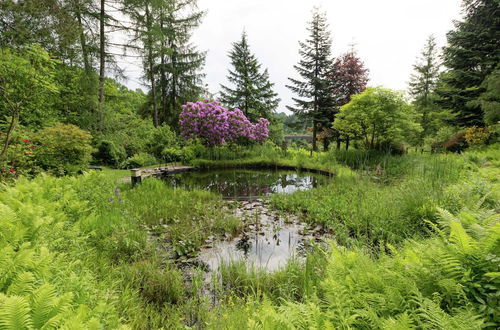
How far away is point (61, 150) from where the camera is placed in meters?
5.38

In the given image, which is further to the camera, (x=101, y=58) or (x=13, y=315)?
(x=101, y=58)

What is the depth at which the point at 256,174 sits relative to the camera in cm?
905

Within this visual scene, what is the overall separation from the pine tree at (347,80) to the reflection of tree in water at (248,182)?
875cm

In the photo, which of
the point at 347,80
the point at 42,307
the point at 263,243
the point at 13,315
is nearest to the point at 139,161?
the point at 263,243

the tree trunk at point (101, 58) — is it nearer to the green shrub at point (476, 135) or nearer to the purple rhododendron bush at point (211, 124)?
the purple rhododendron bush at point (211, 124)

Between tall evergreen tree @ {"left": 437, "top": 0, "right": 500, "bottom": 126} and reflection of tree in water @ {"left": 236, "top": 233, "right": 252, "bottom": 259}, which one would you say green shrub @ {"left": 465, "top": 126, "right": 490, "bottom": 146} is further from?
reflection of tree in water @ {"left": 236, "top": 233, "right": 252, "bottom": 259}

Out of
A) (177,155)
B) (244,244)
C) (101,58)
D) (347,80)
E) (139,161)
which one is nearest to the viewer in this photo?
(244,244)

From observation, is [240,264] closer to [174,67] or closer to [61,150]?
[61,150]

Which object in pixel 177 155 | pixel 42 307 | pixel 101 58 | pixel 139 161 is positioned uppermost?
pixel 101 58

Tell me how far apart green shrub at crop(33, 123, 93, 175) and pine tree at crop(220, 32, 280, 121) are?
12629 millimetres

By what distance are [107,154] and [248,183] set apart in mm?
6221

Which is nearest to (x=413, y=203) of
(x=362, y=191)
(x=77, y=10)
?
(x=362, y=191)

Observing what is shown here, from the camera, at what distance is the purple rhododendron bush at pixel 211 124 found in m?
11.1

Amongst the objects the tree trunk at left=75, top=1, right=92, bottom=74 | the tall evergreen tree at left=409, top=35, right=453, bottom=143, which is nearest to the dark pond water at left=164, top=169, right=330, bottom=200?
the tree trunk at left=75, top=1, right=92, bottom=74
